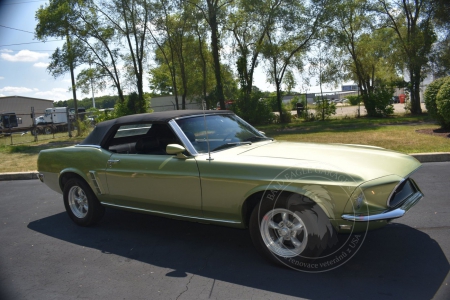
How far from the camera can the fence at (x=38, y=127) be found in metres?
22.2

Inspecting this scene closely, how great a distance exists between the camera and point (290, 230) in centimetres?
374

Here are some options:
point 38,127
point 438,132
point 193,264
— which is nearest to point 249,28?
point 438,132

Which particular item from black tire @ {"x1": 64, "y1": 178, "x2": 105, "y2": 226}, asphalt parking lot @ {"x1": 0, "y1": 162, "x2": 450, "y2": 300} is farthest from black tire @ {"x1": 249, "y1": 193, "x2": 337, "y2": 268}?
black tire @ {"x1": 64, "y1": 178, "x2": 105, "y2": 226}

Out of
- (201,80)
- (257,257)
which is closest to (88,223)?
(257,257)

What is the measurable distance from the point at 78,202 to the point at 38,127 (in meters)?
28.9

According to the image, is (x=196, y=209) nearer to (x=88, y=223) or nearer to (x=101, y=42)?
(x=88, y=223)

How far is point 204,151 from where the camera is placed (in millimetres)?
4469

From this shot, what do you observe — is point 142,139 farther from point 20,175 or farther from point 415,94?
point 415,94

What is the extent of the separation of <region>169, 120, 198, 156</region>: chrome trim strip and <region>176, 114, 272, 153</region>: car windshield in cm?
5

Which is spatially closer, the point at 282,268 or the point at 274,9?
the point at 282,268

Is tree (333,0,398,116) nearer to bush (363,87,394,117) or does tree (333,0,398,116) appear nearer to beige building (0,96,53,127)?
bush (363,87,394,117)

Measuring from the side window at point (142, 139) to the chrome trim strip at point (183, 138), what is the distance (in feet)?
0.24

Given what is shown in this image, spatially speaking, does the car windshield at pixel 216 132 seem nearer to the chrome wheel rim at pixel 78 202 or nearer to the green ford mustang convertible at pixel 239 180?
the green ford mustang convertible at pixel 239 180

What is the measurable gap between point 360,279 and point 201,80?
27.2 m
